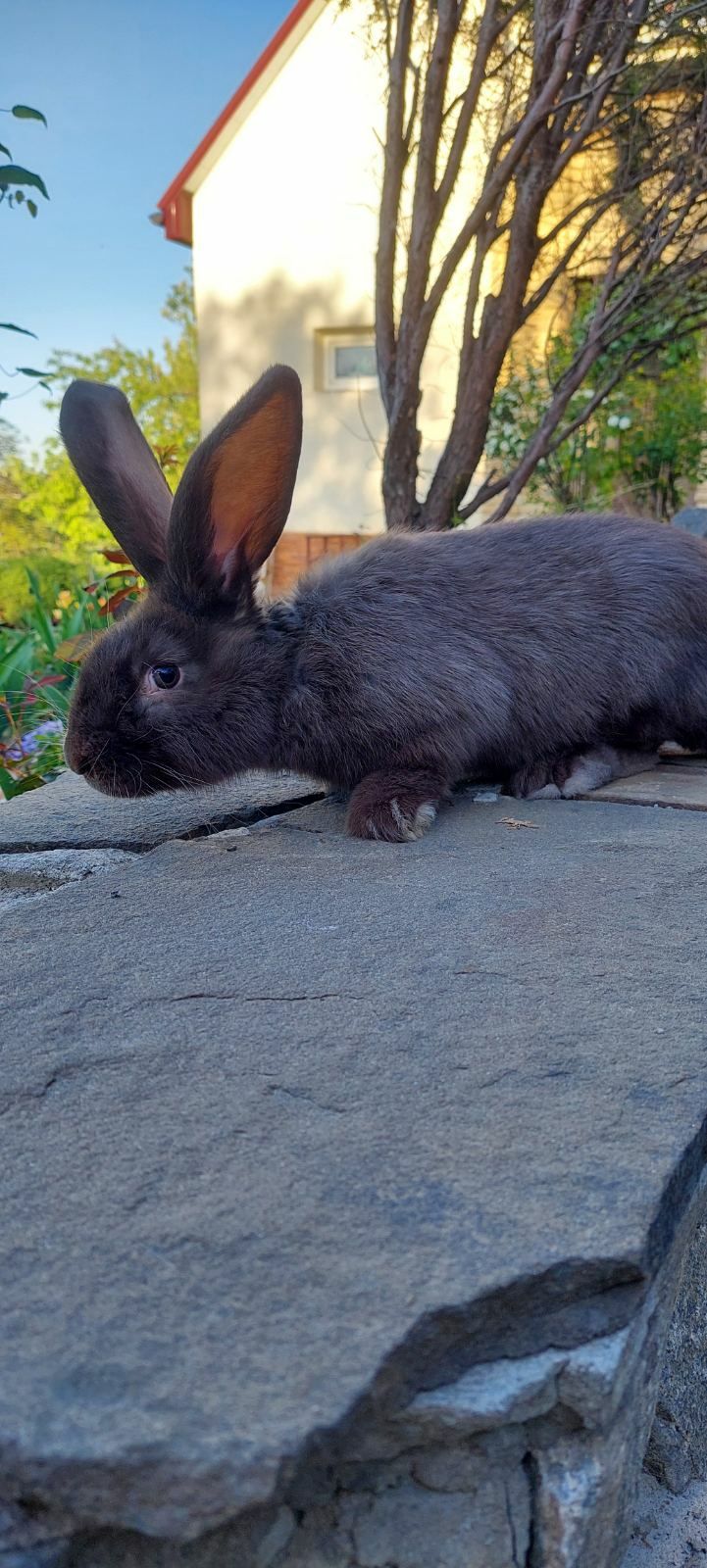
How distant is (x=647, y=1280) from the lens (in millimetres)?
1081

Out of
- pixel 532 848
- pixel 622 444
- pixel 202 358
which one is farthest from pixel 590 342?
pixel 202 358

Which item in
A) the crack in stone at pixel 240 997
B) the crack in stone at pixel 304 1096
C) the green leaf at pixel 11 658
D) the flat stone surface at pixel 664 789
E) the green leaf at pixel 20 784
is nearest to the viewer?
the crack in stone at pixel 304 1096

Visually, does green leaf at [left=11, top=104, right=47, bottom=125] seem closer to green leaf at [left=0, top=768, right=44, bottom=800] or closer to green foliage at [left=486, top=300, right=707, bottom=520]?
green leaf at [left=0, top=768, right=44, bottom=800]

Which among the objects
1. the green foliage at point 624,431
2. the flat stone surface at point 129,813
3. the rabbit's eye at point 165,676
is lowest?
the flat stone surface at point 129,813

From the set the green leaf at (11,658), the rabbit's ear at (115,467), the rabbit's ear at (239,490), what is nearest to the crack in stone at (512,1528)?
the rabbit's ear at (239,490)

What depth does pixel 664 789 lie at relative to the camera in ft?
9.26

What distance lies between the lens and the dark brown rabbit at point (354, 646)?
7.93 feet

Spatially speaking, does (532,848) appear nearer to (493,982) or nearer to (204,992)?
(493,982)

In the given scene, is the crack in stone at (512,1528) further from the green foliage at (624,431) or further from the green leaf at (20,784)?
the green foliage at (624,431)

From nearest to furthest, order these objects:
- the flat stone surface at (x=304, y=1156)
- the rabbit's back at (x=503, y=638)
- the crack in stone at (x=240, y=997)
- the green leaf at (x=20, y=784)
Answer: the flat stone surface at (x=304, y=1156)
the crack in stone at (x=240, y=997)
the rabbit's back at (x=503, y=638)
the green leaf at (x=20, y=784)

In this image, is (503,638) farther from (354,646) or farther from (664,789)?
(664,789)

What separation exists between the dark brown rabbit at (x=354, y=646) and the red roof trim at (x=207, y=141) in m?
10.4

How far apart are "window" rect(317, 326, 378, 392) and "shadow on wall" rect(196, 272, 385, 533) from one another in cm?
12

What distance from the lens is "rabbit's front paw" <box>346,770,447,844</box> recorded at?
94.0 inches
